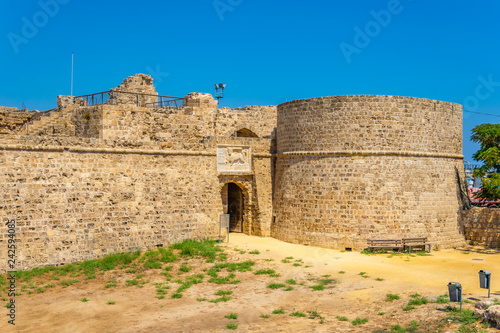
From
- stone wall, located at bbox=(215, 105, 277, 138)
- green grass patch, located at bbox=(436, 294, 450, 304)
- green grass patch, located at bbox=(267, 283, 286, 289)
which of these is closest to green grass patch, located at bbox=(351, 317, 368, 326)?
green grass patch, located at bbox=(436, 294, 450, 304)

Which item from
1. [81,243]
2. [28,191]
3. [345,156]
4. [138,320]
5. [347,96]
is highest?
[347,96]

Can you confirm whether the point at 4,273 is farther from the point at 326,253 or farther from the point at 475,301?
the point at 475,301

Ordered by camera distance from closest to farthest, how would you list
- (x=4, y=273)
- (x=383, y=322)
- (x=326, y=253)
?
(x=383, y=322) → (x=4, y=273) → (x=326, y=253)

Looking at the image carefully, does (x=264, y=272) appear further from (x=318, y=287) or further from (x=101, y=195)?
(x=101, y=195)

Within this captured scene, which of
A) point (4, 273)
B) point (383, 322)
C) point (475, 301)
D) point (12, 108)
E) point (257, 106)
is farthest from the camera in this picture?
point (257, 106)

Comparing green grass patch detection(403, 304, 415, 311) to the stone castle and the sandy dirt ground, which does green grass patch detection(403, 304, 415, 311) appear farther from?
the stone castle

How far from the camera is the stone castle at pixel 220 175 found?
13.9 meters

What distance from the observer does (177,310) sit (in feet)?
34.8

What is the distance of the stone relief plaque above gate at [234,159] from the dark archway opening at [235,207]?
6.32 feet

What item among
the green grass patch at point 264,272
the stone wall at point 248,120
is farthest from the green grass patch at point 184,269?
the stone wall at point 248,120

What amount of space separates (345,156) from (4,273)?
456 inches

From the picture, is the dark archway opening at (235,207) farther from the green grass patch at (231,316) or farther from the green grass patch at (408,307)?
the green grass patch at (408,307)

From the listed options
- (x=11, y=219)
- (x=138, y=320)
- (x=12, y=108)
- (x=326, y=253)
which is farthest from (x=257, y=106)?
(x=138, y=320)

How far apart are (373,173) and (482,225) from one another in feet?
16.5
